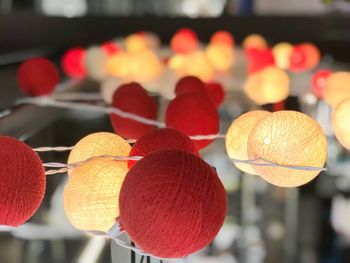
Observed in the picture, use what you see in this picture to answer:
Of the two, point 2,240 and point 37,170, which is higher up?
point 37,170

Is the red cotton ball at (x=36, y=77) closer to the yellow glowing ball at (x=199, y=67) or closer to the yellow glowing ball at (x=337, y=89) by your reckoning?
the yellow glowing ball at (x=199, y=67)

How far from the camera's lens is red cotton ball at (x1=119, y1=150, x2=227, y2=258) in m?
0.34

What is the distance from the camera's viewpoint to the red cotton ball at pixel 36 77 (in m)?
0.90

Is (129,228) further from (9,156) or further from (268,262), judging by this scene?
(268,262)

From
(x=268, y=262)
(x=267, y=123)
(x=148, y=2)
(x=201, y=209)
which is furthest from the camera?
(x=148, y=2)

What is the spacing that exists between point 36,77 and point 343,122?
0.48 m

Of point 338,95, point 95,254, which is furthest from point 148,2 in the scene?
point 95,254

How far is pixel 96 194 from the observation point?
43 cm

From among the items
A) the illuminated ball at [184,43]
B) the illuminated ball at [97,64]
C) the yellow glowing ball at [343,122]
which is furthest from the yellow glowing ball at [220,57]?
the yellow glowing ball at [343,122]

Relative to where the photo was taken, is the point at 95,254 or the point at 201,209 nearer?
the point at 201,209

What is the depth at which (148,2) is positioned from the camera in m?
2.64

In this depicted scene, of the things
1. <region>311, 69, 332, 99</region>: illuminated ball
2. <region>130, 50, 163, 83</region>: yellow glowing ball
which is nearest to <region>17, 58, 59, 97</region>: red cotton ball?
<region>130, 50, 163, 83</region>: yellow glowing ball

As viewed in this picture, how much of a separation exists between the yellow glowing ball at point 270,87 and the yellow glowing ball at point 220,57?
0.44 metres

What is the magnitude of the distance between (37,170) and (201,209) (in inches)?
4.9
